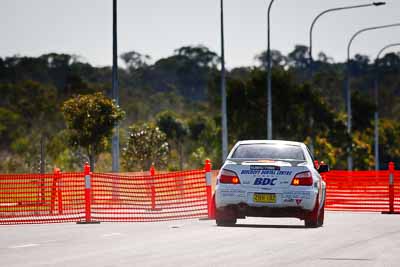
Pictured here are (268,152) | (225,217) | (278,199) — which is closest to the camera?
(278,199)

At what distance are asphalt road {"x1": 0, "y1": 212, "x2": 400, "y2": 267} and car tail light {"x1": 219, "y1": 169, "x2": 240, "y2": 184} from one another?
898 millimetres

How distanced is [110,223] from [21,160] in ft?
177

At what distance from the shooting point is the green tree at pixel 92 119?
41.3 m

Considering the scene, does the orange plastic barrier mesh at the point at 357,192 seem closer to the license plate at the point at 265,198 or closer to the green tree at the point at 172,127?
the license plate at the point at 265,198

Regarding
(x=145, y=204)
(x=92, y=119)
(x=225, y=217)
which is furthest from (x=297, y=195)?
(x=92, y=119)

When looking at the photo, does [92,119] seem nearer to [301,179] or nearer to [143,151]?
[301,179]

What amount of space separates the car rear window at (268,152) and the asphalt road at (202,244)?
1.37 metres

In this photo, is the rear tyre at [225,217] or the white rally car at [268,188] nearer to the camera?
the white rally car at [268,188]

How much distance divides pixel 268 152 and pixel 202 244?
16.0ft

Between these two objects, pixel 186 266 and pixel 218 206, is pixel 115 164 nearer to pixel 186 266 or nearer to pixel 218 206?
pixel 218 206

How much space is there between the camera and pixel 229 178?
21.4 meters

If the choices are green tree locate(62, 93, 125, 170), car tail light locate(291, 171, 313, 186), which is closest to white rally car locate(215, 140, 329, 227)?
car tail light locate(291, 171, 313, 186)

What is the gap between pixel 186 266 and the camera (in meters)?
14.0

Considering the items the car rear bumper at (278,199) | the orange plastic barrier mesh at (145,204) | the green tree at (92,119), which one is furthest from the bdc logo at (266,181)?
the green tree at (92,119)
